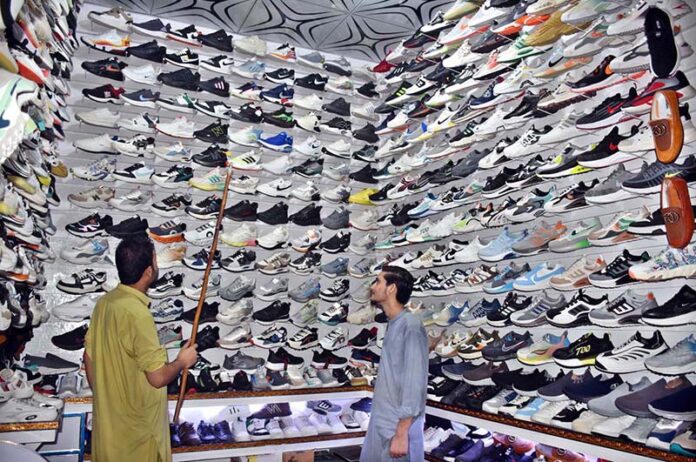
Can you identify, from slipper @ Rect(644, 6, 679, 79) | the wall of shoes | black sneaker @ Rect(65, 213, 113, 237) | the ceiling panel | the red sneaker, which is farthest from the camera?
the red sneaker

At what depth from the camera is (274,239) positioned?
5676mm

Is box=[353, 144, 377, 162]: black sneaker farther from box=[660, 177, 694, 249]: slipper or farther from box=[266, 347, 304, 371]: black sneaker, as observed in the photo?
box=[660, 177, 694, 249]: slipper

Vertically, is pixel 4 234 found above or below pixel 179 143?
below

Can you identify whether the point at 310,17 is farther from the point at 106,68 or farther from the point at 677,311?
the point at 677,311

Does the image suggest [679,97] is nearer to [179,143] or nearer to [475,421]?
[475,421]

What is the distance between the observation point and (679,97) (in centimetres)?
301

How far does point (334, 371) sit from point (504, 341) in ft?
7.40

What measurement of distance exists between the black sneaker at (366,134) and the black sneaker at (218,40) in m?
1.78

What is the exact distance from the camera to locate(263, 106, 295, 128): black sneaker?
19.8ft

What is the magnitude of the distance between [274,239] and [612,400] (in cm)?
359

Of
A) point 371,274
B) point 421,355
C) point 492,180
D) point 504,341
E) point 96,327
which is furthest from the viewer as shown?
point 371,274

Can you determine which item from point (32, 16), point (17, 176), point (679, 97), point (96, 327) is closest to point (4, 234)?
point (17, 176)

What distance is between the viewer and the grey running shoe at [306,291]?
19.1 feet

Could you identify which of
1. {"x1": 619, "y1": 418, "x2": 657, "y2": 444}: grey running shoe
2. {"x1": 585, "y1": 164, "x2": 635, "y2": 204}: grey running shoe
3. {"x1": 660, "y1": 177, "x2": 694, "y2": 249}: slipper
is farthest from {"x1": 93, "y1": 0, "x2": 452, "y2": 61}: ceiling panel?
{"x1": 619, "y1": 418, "x2": 657, "y2": 444}: grey running shoe
